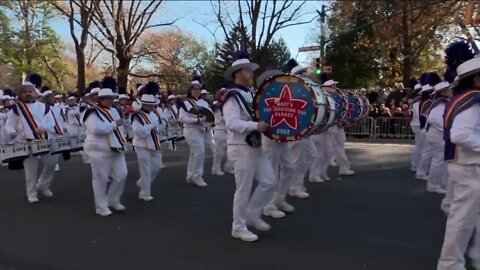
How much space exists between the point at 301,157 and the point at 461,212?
374cm

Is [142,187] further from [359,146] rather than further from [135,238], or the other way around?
[359,146]

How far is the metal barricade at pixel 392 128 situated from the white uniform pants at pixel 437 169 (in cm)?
1110

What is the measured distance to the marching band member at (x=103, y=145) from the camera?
23.9 feet

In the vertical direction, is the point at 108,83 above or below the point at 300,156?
above

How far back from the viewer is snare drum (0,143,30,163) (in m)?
7.58

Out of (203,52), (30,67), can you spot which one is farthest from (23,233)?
(203,52)

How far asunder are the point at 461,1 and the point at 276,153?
Result: 2450 cm

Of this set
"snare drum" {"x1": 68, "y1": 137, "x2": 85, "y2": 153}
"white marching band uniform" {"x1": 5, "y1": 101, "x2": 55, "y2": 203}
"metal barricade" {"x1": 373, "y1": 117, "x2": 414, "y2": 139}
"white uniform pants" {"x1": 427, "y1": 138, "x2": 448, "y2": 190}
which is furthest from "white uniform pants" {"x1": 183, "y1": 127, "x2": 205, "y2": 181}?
"metal barricade" {"x1": 373, "y1": 117, "x2": 414, "y2": 139}

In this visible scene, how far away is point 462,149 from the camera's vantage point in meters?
4.45

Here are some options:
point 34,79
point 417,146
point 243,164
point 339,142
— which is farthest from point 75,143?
point 417,146

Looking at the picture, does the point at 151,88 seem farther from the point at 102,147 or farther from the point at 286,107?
the point at 286,107

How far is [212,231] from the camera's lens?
641 centimetres

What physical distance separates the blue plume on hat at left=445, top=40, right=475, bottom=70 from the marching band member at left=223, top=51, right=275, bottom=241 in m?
2.08

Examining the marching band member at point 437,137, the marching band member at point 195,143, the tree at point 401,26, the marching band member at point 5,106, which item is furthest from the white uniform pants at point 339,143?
the tree at point 401,26
